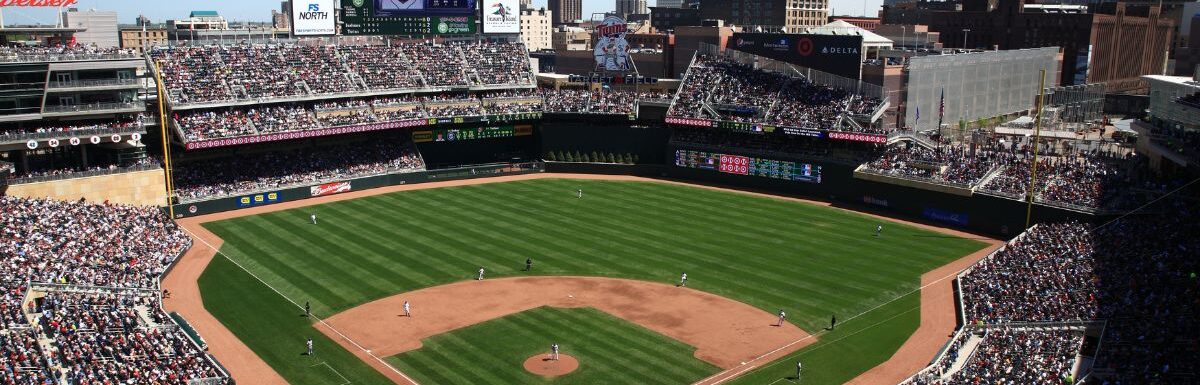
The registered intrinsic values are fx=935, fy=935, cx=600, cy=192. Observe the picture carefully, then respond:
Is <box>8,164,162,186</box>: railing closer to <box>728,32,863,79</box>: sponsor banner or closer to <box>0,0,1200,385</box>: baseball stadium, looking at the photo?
<box>0,0,1200,385</box>: baseball stadium

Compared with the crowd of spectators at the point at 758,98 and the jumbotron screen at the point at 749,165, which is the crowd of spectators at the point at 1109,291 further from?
the crowd of spectators at the point at 758,98

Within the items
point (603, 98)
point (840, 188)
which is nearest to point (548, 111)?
point (603, 98)

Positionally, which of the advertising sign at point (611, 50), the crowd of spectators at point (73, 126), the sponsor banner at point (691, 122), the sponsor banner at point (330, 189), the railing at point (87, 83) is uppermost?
the advertising sign at point (611, 50)

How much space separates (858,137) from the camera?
218 ft

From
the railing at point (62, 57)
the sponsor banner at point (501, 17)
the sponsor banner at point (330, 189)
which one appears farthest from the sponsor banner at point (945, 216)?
the railing at point (62, 57)

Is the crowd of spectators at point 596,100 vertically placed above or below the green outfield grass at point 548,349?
above

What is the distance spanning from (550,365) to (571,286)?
1074 centimetres

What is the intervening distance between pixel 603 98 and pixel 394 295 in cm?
4057

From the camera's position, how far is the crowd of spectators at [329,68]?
2749 inches

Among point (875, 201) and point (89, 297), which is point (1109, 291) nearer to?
point (875, 201)

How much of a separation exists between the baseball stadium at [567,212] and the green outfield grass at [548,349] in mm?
168

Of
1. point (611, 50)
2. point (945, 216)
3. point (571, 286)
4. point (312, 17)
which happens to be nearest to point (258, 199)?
point (312, 17)

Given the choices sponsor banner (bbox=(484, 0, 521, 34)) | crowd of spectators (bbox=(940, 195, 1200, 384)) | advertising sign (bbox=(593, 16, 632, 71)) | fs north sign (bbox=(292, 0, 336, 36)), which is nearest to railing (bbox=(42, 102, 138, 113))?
fs north sign (bbox=(292, 0, 336, 36))

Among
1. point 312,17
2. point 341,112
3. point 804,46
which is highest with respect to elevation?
point 312,17
